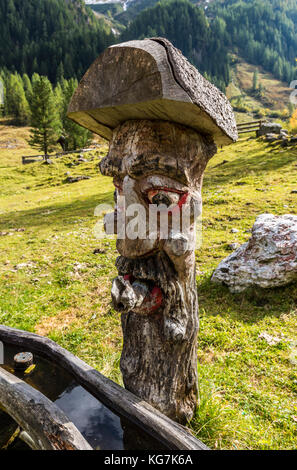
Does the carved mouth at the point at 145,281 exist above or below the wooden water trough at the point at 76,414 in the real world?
above

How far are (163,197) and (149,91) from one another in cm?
77

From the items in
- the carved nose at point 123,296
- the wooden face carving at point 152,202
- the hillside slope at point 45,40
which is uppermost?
the hillside slope at point 45,40

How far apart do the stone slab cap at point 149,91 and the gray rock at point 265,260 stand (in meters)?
3.91

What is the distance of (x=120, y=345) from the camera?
470 cm

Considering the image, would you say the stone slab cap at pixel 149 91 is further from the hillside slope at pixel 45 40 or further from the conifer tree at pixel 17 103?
the hillside slope at pixel 45 40

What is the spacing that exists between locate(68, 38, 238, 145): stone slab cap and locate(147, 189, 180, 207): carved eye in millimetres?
548

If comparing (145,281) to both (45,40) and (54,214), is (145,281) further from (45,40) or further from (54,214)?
(45,40)

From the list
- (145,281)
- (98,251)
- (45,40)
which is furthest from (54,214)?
(45,40)

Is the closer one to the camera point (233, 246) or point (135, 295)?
point (135, 295)

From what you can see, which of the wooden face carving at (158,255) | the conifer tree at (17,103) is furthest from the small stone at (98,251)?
the conifer tree at (17,103)

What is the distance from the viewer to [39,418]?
240 centimetres

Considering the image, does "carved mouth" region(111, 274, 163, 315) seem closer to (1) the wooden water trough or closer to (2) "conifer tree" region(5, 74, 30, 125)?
(1) the wooden water trough

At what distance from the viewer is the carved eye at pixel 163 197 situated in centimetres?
235

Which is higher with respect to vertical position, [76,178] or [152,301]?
[152,301]
